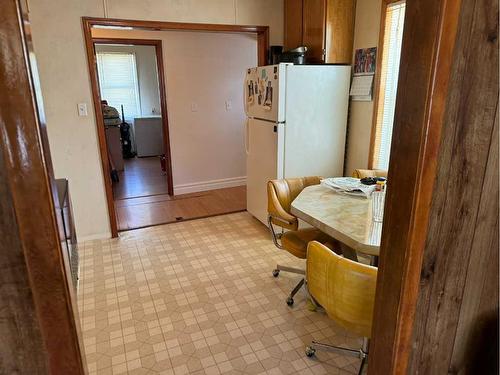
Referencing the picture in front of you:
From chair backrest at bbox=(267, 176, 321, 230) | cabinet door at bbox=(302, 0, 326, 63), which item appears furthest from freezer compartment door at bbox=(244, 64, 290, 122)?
chair backrest at bbox=(267, 176, 321, 230)

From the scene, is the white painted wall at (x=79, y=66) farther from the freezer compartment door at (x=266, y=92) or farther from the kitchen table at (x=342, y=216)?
the kitchen table at (x=342, y=216)

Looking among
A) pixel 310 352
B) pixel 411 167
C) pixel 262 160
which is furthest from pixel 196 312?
pixel 411 167

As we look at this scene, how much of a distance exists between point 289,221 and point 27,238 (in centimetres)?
181

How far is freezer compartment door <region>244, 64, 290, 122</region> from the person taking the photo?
2.90 meters

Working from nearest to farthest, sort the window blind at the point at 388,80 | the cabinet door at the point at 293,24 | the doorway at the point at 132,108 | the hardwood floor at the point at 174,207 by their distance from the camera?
1. the window blind at the point at 388,80
2. the cabinet door at the point at 293,24
3. the hardwood floor at the point at 174,207
4. the doorway at the point at 132,108

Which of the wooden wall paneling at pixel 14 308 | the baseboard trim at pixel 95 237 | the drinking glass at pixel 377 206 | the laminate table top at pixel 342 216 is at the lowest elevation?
the baseboard trim at pixel 95 237

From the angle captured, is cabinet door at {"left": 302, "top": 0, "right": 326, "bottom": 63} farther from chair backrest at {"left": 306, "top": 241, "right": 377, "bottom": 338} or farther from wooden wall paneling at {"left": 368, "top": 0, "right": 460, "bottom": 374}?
wooden wall paneling at {"left": 368, "top": 0, "right": 460, "bottom": 374}

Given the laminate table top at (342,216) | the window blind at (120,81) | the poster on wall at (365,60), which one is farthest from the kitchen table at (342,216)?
the window blind at (120,81)

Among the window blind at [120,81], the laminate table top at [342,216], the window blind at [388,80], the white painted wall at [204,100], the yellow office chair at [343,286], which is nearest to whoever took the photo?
the yellow office chair at [343,286]

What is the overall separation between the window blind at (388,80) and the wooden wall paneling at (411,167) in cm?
175

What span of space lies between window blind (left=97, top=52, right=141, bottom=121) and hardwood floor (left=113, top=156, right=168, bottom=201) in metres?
1.39

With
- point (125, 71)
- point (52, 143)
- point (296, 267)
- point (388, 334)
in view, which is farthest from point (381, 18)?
point (125, 71)

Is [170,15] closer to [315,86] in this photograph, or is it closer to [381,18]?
[315,86]

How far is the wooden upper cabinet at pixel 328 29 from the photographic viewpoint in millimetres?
2979
